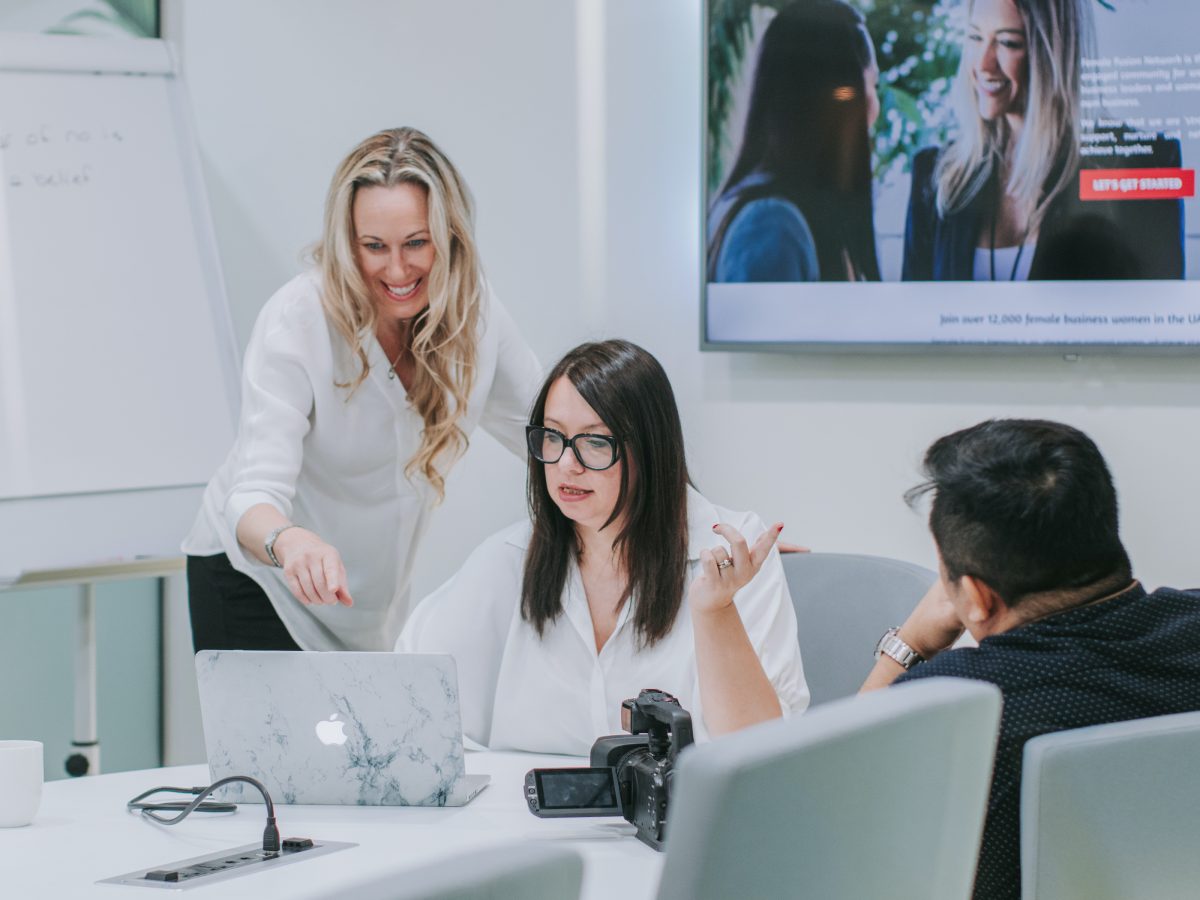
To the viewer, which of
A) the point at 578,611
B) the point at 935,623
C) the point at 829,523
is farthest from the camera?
the point at 829,523

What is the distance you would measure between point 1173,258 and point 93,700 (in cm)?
245

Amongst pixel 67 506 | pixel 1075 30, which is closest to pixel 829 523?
pixel 1075 30

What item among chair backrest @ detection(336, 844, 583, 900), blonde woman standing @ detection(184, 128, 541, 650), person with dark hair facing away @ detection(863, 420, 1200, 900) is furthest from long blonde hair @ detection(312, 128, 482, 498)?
chair backrest @ detection(336, 844, 583, 900)

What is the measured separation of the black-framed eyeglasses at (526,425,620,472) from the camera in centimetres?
205

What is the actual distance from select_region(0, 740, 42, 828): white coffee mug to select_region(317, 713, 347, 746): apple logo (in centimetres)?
32

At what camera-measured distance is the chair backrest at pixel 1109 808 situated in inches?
47.2

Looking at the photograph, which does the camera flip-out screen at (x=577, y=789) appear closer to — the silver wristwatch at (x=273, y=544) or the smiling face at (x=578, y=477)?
the smiling face at (x=578, y=477)

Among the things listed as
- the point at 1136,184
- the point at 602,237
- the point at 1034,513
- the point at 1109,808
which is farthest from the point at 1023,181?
the point at 1109,808

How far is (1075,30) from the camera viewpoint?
2559mm

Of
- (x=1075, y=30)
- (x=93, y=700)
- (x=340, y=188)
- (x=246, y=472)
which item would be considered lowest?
(x=93, y=700)

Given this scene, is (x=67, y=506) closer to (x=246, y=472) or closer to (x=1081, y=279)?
(x=246, y=472)

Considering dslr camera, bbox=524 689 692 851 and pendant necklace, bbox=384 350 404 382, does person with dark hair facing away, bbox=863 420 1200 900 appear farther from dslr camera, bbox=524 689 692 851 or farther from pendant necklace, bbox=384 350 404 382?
pendant necklace, bbox=384 350 404 382

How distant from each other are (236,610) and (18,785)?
3.35 feet

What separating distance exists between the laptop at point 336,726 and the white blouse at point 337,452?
626 millimetres
